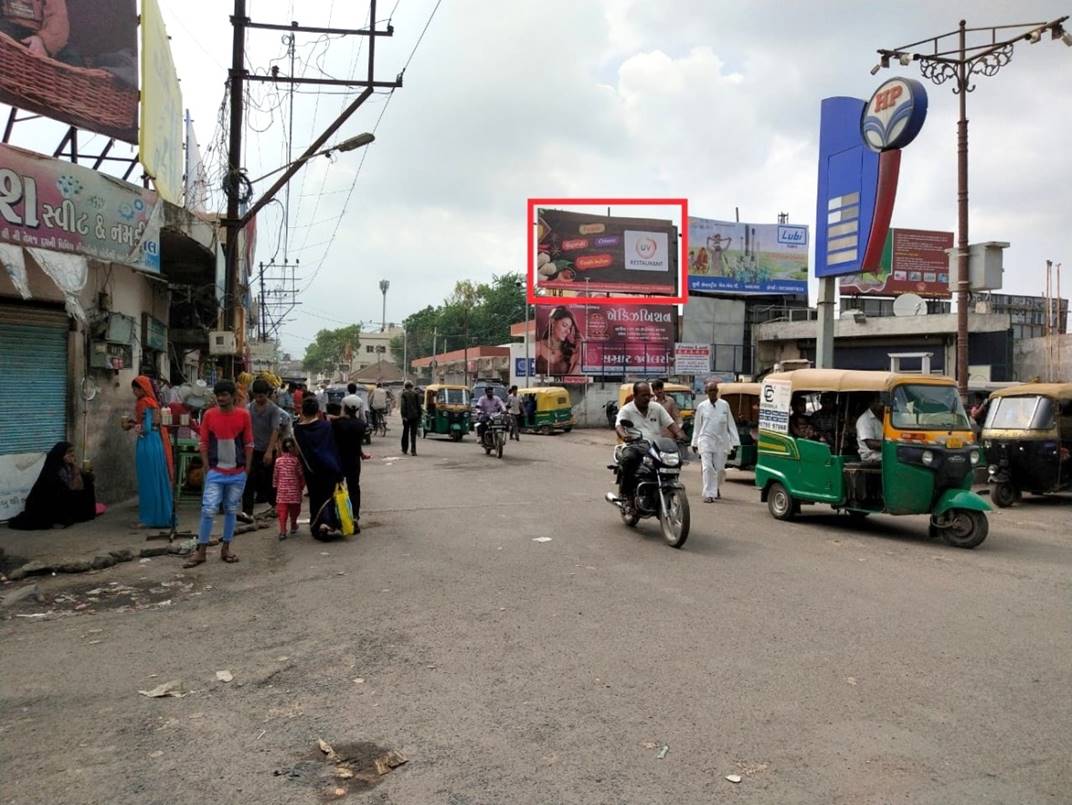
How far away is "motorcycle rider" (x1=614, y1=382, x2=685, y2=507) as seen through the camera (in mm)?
9047

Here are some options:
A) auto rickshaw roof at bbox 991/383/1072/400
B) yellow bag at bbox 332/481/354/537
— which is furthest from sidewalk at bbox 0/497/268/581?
auto rickshaw roof at bbox 991/383/1072/400

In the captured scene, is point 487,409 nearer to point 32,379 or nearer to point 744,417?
point 744,417

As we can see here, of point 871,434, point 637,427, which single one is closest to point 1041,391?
point 871,434

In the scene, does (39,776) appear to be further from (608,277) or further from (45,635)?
(608,277)

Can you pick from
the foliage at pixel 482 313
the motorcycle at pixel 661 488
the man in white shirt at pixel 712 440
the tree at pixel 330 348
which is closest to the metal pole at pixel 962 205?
the man in white shirt at pixel 712 440

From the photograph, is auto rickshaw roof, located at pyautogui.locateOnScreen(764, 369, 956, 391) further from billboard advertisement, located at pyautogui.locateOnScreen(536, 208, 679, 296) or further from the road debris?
billboard advertisement, located at pyautogui.locateOnScreen(536, 208, 679, 296)

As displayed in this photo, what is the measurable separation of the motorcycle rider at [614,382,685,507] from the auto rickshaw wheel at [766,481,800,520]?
6.32ft

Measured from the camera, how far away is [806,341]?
3753 cm

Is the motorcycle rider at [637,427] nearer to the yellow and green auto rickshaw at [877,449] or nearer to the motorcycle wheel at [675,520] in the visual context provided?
the motorcycle wheel at [675,520]

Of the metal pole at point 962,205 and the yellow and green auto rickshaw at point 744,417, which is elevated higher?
the metal pole at point 962,205

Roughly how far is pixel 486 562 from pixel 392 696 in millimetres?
3329

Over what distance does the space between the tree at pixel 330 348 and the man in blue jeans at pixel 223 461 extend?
98.7 metres

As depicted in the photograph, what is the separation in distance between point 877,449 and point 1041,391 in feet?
17.2

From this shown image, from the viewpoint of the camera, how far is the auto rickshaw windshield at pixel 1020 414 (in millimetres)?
12336
